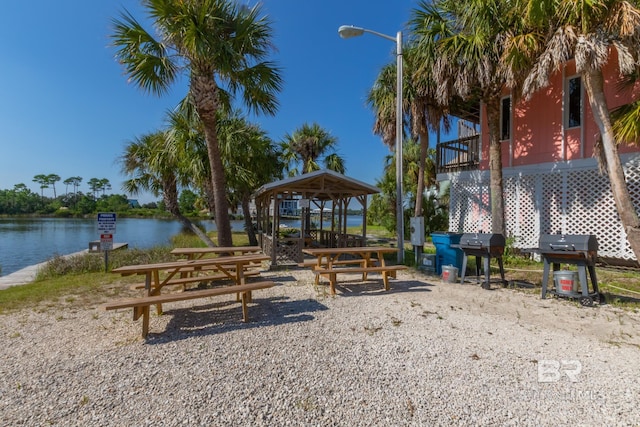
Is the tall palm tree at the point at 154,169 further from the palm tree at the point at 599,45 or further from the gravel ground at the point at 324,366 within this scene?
the palm tree at the point at 599,45

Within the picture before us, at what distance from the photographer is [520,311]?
5.00 meters

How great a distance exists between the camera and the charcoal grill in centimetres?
510

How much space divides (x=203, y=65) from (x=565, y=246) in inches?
328

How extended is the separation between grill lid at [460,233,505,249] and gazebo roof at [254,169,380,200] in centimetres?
409

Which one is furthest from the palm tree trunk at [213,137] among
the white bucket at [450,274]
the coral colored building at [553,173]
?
the coral colored building at [553,173]

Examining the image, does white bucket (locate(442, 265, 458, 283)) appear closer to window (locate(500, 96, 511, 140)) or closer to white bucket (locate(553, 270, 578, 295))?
white bucket (locate(553, 270, 578, 295))

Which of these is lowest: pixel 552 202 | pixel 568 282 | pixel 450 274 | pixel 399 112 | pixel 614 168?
pixel 450 274

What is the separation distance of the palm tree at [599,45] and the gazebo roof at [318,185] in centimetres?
529

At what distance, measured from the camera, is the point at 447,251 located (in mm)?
7840

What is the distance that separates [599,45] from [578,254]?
4178 mm

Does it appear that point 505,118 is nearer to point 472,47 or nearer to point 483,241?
point 472,47

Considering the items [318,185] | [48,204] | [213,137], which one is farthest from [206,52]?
[48,204]

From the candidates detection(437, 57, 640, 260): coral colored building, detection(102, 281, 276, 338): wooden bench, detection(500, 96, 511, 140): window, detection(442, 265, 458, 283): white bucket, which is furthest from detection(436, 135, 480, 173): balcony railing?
detection(102, 281, 276, 338): wooden bench

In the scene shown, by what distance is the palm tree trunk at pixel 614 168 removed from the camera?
5980 millimetres
